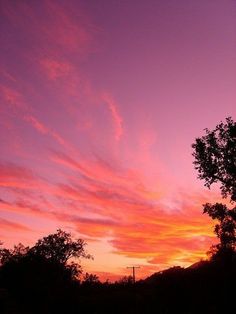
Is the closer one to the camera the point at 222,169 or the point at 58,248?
the point at 222,169

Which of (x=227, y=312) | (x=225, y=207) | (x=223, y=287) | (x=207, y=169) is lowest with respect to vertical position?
(x=227, y=312)

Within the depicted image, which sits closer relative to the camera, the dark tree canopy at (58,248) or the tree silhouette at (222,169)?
the tree silhouette at (222,169)

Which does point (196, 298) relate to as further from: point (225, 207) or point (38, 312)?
point (225, 207)

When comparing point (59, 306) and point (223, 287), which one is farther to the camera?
point (59, 306)

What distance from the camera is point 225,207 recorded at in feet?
140

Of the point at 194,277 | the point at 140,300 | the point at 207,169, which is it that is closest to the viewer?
the point at 140,300

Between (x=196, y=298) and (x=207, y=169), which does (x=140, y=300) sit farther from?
(x=207, y=169)

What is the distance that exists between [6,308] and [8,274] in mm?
19814

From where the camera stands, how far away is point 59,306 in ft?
89.1

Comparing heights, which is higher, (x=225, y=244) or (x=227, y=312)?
(x=225, y=244)

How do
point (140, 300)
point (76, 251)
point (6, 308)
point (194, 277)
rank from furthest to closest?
point (76, 251), point (6, 308), point (194, 277), point (140, 300)

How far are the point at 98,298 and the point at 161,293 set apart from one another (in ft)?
17.0

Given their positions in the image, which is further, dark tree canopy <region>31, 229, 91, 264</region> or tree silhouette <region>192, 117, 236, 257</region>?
dark tree canopy <region>31, 229, 91, 264</region>

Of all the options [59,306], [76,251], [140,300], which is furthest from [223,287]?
[76,251]
